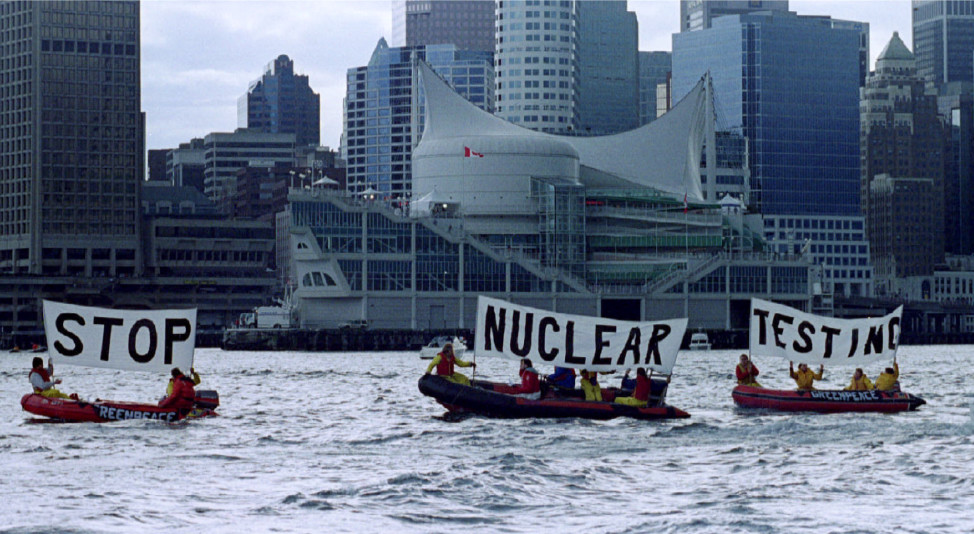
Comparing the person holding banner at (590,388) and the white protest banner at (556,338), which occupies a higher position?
the white protest banner at (556,338)

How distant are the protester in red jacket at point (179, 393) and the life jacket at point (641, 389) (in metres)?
15.0

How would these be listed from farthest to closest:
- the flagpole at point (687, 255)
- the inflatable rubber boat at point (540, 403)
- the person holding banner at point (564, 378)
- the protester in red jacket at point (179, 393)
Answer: the flagpole at point (687, 255), the person holding banner at point (564, 378), the inflatable rubber boat at point (540, 403), the protester in red jacket at point (179, 393)

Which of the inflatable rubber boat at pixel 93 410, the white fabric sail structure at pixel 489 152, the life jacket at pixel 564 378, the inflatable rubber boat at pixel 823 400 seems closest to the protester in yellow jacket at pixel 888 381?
the inflatable rubber boat at pixel 823 400

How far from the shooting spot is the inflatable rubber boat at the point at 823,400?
59938mm

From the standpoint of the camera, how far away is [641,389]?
185 feet

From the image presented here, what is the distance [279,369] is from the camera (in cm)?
10612

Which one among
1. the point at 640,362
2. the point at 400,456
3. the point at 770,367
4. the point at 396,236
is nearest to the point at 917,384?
the point at 770,367

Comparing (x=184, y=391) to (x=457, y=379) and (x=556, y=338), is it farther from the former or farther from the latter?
(x=556, y=338)

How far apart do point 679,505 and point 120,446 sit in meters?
18.9

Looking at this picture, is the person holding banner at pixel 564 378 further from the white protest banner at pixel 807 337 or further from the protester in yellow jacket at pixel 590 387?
the white protest banner at pixel 807 337

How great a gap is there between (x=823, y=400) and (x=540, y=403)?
11163 mm

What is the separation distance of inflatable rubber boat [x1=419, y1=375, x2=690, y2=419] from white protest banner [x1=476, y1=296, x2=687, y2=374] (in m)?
1.14

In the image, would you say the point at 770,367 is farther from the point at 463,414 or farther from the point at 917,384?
the point at 463,414

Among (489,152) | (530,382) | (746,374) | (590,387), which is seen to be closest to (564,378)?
(590,387)
